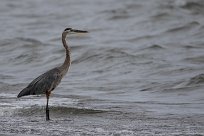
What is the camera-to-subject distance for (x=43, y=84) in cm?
1234

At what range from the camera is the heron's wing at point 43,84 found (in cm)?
1222

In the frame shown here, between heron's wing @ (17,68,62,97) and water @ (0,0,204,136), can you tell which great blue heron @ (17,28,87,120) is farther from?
water @ (0,0,204,136)

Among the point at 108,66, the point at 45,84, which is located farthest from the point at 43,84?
the point at 108,66

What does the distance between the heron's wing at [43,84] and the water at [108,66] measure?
1.55 ft

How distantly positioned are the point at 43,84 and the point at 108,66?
7382 mm

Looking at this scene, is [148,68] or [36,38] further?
[36,38]

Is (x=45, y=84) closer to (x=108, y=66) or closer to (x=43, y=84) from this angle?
(x=43, y=84)

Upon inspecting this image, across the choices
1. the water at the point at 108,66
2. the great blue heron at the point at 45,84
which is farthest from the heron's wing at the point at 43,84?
the water at the point at 108,66

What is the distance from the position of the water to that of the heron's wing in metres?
0.47

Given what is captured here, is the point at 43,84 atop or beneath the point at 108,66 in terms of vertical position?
atop

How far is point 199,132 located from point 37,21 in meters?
20.5

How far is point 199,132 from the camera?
1052 cm

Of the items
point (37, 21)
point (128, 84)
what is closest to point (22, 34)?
point (37, 21)

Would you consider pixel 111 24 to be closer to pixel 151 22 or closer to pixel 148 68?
pixel 151 22
